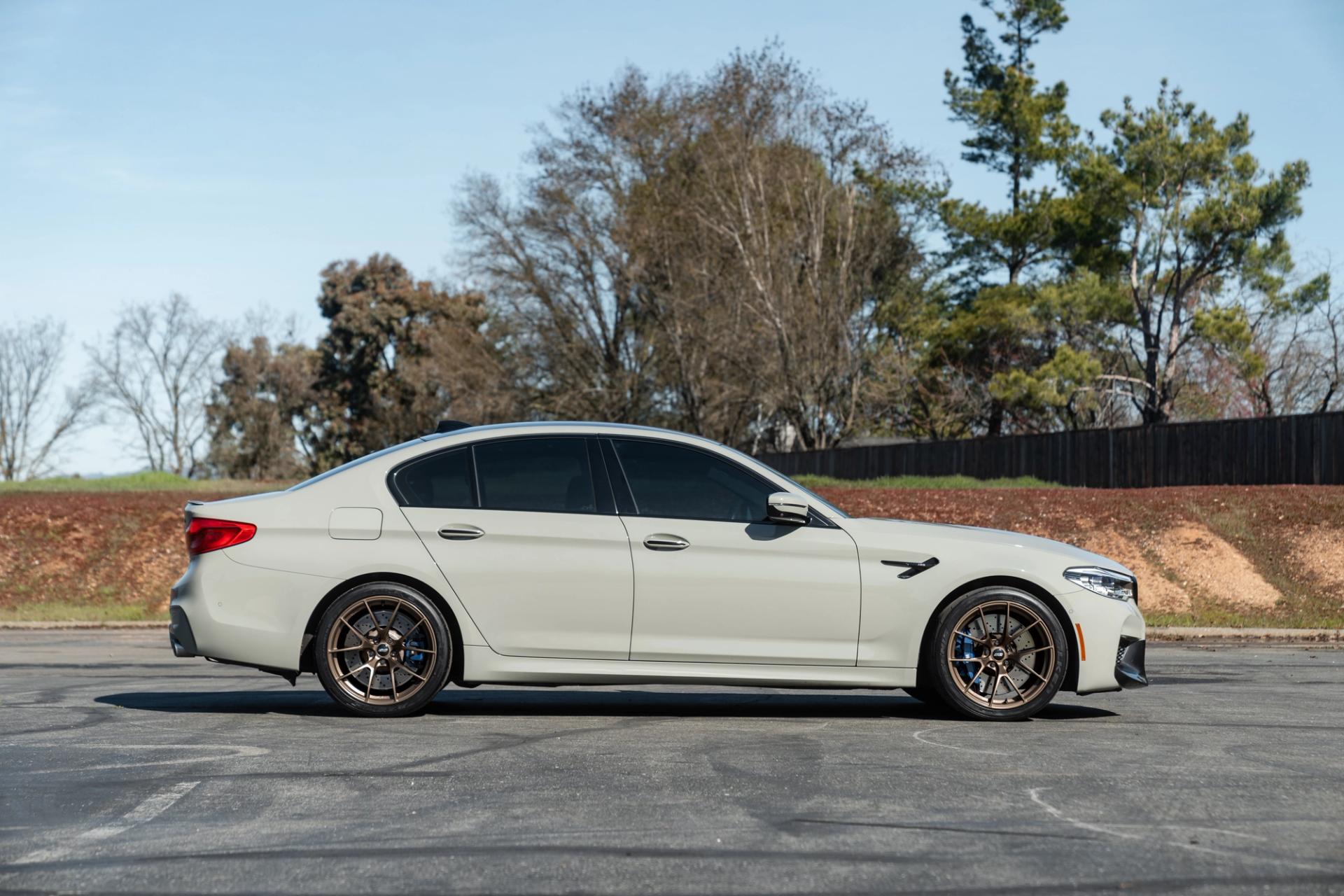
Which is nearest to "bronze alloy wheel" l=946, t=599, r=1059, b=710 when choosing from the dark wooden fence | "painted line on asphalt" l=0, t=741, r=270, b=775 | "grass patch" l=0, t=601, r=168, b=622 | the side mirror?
the side mirror

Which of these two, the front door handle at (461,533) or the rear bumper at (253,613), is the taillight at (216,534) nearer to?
the rear bumper at (253,613)

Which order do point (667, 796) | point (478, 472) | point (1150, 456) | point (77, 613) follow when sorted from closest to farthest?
1. point (667, 796)
2. point (478, 472)
3. point (77, 613)
4. point (1150, 456)

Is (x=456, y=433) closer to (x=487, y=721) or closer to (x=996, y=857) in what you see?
(x=487, y=721)

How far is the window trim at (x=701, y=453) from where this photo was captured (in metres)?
8.16

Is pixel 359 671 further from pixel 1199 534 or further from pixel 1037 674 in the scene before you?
pixel 1199 534

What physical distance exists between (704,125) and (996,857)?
139 ft

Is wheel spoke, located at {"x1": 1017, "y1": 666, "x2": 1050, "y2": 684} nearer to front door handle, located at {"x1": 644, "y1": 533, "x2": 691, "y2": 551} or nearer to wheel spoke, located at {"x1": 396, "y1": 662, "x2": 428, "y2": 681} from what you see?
front door handle, located at {"x1": 644, "y1": 533, "x2": 691, "y2": 551}

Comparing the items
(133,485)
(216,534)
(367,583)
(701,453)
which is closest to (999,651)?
(701,453)

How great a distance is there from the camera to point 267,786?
6.08 meters

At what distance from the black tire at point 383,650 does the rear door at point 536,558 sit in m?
0.26

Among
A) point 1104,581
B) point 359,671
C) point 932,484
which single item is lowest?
point 359,671

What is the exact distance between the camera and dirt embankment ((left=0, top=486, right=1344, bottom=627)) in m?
17.6

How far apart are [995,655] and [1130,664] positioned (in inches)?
31.5

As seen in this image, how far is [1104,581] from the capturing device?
8312mm
